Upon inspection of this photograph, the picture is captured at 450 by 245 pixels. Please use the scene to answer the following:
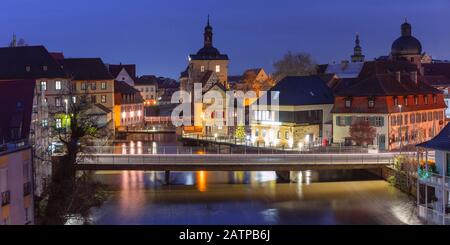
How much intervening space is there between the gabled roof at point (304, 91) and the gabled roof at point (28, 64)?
15.7m

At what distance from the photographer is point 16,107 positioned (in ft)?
73.5

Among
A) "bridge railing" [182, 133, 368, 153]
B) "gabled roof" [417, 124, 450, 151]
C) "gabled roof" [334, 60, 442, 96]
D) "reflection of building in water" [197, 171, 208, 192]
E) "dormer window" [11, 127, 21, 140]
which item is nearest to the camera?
"gabled roof" [417, 124, 450, 151]

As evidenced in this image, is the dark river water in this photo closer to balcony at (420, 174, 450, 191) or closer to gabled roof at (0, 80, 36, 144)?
balcony at (420, 174, 450, 191)

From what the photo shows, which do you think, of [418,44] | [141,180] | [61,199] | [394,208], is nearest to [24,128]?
[61,199]

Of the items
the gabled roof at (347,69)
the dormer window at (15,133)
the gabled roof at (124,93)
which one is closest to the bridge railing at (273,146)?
the gabled roof at (124,93)

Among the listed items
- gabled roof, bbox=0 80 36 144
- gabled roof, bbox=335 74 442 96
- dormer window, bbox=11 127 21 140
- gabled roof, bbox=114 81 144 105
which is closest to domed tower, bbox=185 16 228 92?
gabled roof, bbox=114 81 144 105

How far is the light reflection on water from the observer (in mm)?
21578

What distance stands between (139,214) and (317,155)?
11008 mm

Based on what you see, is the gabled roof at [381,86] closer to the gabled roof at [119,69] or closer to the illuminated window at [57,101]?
the illuminated window at [57,101]

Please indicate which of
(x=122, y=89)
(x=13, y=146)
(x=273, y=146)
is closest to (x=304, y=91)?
(x=273, y=146)

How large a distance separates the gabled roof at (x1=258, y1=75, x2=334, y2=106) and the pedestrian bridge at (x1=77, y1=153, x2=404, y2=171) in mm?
9680

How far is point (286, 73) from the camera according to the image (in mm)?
59375

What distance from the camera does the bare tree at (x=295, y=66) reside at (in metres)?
59.7

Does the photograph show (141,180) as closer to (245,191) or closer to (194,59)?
(245,191)
